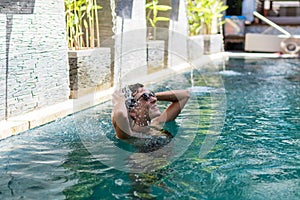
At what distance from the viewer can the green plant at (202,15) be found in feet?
47.6

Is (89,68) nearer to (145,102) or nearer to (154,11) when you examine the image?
(145,102)

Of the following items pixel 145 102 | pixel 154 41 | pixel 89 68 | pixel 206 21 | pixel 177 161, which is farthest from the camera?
pixel 206 21

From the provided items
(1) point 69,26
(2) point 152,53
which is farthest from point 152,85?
(1) point 69,26

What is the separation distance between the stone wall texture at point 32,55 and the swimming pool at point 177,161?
0.41 meters

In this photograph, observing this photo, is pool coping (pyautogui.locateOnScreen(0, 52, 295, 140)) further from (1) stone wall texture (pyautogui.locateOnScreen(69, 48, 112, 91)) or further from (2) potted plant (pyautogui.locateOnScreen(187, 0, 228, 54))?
(2) potted plant (pyautogui.locateOnScreen(187, 0, 228, 54))

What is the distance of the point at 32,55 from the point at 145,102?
203cm

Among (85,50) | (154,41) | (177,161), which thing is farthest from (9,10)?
(154,41)

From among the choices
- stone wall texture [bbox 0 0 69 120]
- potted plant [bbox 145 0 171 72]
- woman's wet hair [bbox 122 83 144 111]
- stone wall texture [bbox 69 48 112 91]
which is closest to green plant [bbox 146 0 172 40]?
potted plant [bbox 145 0 171 72]

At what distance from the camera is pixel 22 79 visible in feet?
18.3

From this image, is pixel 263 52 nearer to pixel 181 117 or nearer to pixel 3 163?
pixel 181 117

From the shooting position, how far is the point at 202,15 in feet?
50.7

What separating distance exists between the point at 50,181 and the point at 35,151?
3.08 ft

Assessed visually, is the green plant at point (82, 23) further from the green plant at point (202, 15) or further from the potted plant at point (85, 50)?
the green plant at point (202, 15)

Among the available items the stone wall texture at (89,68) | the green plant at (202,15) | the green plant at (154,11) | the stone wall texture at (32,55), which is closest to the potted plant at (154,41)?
the green plant at (154,11)
